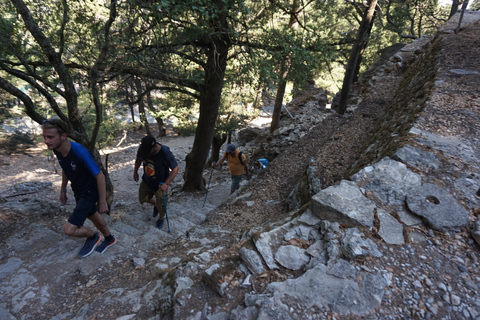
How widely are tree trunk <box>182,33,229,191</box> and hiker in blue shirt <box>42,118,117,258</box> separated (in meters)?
3.73

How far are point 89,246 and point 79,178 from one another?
1018 mm

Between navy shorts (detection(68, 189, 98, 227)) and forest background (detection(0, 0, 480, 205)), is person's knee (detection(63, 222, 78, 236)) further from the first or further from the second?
forest background (detection(0, 0, 480, 205))

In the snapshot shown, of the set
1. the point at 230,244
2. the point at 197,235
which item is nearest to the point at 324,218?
the point at 230,244

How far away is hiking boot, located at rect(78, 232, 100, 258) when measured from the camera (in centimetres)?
322

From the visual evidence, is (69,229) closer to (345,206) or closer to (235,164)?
(345,206)

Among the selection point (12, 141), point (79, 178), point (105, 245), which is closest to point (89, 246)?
point (105, 245)

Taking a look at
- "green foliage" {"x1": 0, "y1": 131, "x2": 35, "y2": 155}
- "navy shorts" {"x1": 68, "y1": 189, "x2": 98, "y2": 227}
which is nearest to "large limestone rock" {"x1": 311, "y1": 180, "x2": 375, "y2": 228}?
"navy shorts" {"x1": 68, "y1": 189, "x2": 98, "y2": 227}

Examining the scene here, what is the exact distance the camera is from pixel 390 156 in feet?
9.82

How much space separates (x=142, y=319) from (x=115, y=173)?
48.6 ft

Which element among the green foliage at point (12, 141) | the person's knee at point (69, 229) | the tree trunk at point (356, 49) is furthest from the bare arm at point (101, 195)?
the green foliage at point (12, 141)

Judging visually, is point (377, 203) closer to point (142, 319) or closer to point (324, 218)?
point (324, 218)

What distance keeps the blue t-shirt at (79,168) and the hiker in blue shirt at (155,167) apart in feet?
3.16

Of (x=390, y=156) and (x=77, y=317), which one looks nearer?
(x=77, y=317)

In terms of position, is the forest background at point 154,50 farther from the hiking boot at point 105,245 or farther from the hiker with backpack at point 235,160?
the hiking boot at point 105,245
